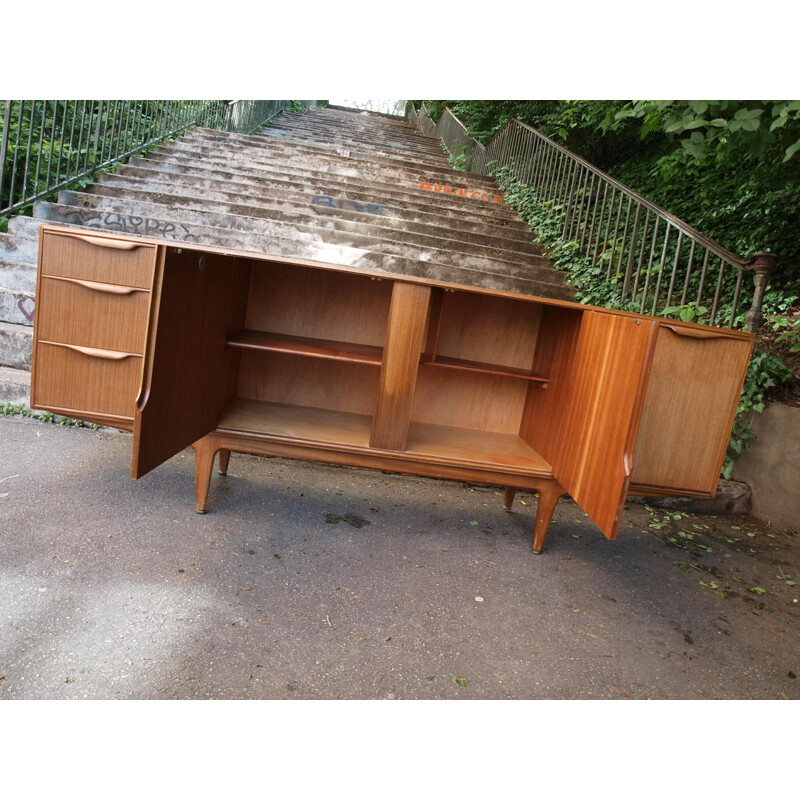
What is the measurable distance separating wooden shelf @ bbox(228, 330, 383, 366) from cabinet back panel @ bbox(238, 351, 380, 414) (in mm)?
154

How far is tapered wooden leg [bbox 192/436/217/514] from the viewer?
2.89 metres

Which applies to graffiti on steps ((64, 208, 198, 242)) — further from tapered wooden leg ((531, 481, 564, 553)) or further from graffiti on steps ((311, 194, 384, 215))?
tapered wooden leg ((531, 481, 564, 553))

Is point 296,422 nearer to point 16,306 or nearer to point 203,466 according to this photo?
point 203,466

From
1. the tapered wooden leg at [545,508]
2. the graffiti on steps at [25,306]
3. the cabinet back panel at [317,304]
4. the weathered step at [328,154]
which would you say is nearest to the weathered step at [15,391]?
the graffiti on steps at [25,306]

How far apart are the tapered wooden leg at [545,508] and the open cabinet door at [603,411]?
0.37ft

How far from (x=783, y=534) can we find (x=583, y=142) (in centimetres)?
830

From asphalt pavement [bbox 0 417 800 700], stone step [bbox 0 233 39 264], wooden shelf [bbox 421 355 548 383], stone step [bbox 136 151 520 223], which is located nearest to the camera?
asphalt pavement [bbox 0 417 800 700]

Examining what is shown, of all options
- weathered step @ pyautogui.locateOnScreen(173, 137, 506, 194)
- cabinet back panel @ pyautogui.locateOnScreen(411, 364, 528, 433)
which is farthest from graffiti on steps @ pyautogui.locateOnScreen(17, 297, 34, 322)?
weathered step @ pyautogui.locateOnScreen(173, 137, 506, 194)

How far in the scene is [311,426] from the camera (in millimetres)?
3141

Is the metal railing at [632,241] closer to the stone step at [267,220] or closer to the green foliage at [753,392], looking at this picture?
the green foliage at [753,392]

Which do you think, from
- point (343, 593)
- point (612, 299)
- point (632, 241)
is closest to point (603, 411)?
point (343, 593)

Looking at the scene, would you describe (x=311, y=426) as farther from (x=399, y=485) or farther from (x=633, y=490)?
(x=633, y=490)

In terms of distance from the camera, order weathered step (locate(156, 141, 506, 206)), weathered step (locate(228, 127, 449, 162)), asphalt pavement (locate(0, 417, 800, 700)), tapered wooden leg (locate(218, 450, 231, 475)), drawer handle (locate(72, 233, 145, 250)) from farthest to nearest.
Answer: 1. weathered step (locate(228, 127, 449, 162))
2. weathered step (locate(156, 141, 506, 206))
3. tapered wooden leg (locate(218, 450, 231, 475))
4. drawer handle (locate(72, 233, 145, 250))
5. asphalt pavement (locate(0, 417, 800, 700))
